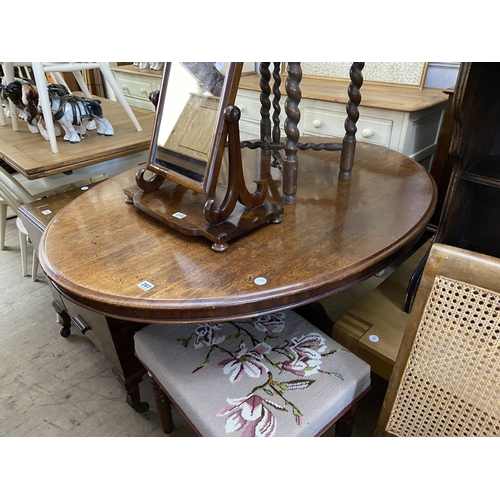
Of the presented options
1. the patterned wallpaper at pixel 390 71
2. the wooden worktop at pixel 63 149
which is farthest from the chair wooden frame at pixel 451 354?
the patterned wallpaper at pixel 390 71

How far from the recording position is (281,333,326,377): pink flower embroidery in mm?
997

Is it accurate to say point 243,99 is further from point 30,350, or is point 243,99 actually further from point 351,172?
point 30,350

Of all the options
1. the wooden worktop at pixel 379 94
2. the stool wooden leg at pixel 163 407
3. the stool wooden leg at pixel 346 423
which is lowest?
the stool wooden leg at pixel 163 407

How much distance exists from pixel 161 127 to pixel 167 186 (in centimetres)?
19

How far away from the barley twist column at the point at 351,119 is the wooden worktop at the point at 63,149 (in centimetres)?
101

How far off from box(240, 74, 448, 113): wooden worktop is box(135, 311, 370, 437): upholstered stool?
112 centimetres

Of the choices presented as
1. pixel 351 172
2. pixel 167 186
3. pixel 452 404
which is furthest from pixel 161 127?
pixel 452 404

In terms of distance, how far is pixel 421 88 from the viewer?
1949 mm

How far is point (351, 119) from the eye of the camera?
4.12 feet

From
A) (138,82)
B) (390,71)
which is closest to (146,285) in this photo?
(390,71)

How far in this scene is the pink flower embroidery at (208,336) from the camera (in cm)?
108

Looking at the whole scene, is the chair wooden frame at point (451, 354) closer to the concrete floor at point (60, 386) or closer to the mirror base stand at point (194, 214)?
the mirror base stand at point (194, 214)

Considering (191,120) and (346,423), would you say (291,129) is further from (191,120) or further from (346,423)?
(346,423)

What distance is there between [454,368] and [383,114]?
1343 mm
